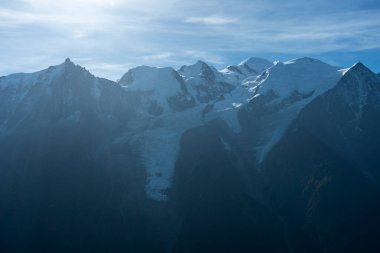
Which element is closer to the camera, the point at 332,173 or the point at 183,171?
the point at 332,173

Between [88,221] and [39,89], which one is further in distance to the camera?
[39,89]

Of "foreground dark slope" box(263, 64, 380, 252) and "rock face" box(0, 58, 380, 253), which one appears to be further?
"foreground dark slope" box(263, 64, 380, 252)

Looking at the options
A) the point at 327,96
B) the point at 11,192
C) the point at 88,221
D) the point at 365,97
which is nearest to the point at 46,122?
the point at 11,192

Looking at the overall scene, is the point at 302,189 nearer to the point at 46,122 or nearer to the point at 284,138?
the point at 284,138

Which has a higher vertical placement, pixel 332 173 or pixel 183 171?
pixel 332 173

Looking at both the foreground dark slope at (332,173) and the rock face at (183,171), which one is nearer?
the rock face at (183,171)

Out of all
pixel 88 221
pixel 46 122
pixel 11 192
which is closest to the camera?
pixel 88 221

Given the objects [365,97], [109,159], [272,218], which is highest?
[365,97]

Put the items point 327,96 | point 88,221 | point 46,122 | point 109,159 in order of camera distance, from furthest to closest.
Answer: point 327,96 → point 46,122 → point 109,159 → point 88,221
